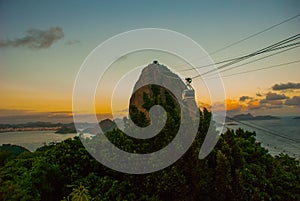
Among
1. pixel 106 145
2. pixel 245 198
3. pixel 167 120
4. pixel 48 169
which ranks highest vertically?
pixel 167 120

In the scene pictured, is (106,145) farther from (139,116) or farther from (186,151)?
(186,151)

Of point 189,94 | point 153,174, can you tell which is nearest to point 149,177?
point 153,174

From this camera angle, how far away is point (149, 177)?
9312mm

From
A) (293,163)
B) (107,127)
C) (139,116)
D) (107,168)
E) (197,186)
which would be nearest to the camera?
(197,186)

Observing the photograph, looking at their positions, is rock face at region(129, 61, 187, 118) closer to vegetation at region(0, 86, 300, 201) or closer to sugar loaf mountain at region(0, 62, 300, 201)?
sugar loaf mountain at region(0, 62, 300, 201)

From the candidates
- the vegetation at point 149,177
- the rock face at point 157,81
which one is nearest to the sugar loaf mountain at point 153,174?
the vegetation at point 149,177

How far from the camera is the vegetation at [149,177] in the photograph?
364 inches

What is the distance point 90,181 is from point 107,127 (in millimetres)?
2948

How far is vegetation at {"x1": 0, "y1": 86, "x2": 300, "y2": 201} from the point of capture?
364 inches

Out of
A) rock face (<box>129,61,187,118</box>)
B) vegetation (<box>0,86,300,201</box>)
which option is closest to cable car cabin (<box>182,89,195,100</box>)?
rock face (<box>129,61,187,118</box>)

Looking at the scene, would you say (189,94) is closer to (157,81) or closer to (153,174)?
(157,81)

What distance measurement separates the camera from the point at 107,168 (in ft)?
35.7

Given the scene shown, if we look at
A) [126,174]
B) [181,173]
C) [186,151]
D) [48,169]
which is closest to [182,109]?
[186,151]

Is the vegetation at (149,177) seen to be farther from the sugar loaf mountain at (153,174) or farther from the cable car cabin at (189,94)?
the cable car cabin at (189,94)
